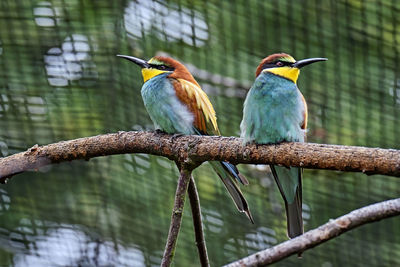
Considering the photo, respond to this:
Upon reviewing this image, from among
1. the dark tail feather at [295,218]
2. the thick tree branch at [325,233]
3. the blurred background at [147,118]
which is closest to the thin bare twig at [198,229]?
the thick tree branch at [325,233]

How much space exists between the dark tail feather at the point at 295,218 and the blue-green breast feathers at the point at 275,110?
0.20 m

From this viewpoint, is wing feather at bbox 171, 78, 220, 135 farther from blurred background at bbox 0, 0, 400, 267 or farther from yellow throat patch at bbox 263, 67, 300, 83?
blurred background at bbox 0, 0, 400, 267

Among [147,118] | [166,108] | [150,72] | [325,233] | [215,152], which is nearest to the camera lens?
[325,233]

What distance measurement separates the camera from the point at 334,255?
2969 mm

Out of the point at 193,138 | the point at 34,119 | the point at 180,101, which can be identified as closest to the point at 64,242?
the point at 34,119

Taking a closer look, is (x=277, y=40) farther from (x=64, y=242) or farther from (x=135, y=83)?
(x=64, y=242)

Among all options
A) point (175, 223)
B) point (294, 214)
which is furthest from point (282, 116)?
point (175, 223)

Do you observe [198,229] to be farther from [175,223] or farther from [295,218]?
[295,218]

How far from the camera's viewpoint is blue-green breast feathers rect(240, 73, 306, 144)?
185 centimetres

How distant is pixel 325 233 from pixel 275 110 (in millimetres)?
627

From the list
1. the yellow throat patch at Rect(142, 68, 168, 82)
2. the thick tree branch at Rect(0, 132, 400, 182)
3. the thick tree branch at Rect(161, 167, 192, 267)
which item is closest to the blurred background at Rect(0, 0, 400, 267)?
the yellow throat patch at Rect(142, 68, 168, 82)

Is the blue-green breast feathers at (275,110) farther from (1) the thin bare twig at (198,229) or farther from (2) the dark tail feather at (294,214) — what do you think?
(1) the thin bare twig at (198,229)

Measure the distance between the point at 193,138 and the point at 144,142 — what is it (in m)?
Result: 0.15

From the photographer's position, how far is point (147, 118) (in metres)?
2.90
